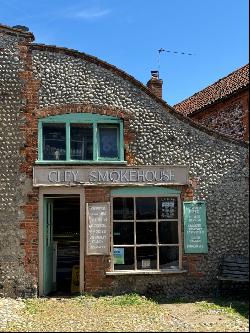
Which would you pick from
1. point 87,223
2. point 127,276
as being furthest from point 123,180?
point 127,276

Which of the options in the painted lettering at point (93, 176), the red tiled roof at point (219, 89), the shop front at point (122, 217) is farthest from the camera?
the red tiled roof at point (219, 89)

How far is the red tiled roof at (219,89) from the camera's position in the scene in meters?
15.5

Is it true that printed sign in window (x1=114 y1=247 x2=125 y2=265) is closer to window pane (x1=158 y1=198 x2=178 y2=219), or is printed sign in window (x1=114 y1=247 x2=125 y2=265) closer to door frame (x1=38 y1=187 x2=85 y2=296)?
door frame (x1=38 y1=187 x2=85 y2=296)

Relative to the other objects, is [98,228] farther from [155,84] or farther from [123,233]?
[155,84]

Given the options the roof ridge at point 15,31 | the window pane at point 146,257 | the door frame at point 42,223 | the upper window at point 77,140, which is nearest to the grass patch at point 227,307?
the window pane at point 146,257

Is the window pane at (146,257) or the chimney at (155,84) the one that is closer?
the window pane at (146,257)

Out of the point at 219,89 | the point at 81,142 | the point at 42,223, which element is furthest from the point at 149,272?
the point at 219,89

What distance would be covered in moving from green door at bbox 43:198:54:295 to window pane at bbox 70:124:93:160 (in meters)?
1.34

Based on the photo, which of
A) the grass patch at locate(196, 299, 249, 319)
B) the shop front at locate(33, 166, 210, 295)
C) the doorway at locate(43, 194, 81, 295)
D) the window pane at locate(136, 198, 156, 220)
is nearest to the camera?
the grass patch at locate(196, 299, 249, 319)

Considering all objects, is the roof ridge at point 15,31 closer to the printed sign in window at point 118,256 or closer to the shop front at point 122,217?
the shop front at point 122,217

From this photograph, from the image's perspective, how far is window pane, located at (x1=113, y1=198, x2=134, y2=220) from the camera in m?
12.0

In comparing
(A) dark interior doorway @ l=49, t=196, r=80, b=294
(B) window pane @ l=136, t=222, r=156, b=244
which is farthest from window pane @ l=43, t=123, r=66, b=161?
(B) window pane @ l=136, t=222, r=156, b=244

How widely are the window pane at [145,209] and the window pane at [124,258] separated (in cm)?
81

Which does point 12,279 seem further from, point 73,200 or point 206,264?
point 206,264
